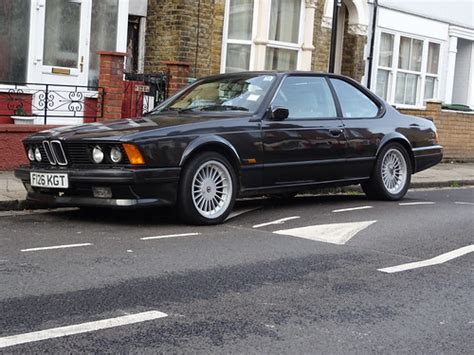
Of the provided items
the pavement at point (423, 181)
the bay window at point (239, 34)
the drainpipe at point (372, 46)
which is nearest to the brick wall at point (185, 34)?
the bay window at point (239, 34)

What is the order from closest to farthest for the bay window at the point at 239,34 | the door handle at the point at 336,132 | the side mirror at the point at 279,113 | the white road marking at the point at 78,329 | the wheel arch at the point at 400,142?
the white road marking at the point at 78,329, the side mirror at the point at 279,113, the door handle at the point at 336,132, the wheel arch at the point at 400,142, the bay window at the point at 239,34

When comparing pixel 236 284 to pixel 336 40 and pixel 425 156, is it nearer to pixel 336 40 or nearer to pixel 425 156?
pixel 425 156

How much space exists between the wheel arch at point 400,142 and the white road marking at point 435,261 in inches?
111

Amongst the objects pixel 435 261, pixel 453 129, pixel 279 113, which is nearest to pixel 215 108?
pixel 279 113

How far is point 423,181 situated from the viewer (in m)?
13.7

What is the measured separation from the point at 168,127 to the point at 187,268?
213cm

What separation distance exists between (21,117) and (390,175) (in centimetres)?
585

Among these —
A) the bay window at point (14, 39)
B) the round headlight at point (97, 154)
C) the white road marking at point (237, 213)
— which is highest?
the bay window at point (14, 39)

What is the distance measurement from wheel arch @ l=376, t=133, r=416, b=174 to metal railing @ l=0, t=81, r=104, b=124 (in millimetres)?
4686

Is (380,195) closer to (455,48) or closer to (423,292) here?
(423,292)

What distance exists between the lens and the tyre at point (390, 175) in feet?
32.9

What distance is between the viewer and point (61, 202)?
24.9 feet

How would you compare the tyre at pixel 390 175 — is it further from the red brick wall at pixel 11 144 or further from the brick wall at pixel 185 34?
the brick wall at pixel 185 34

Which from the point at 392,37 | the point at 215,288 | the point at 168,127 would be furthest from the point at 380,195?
the point at 392,37
